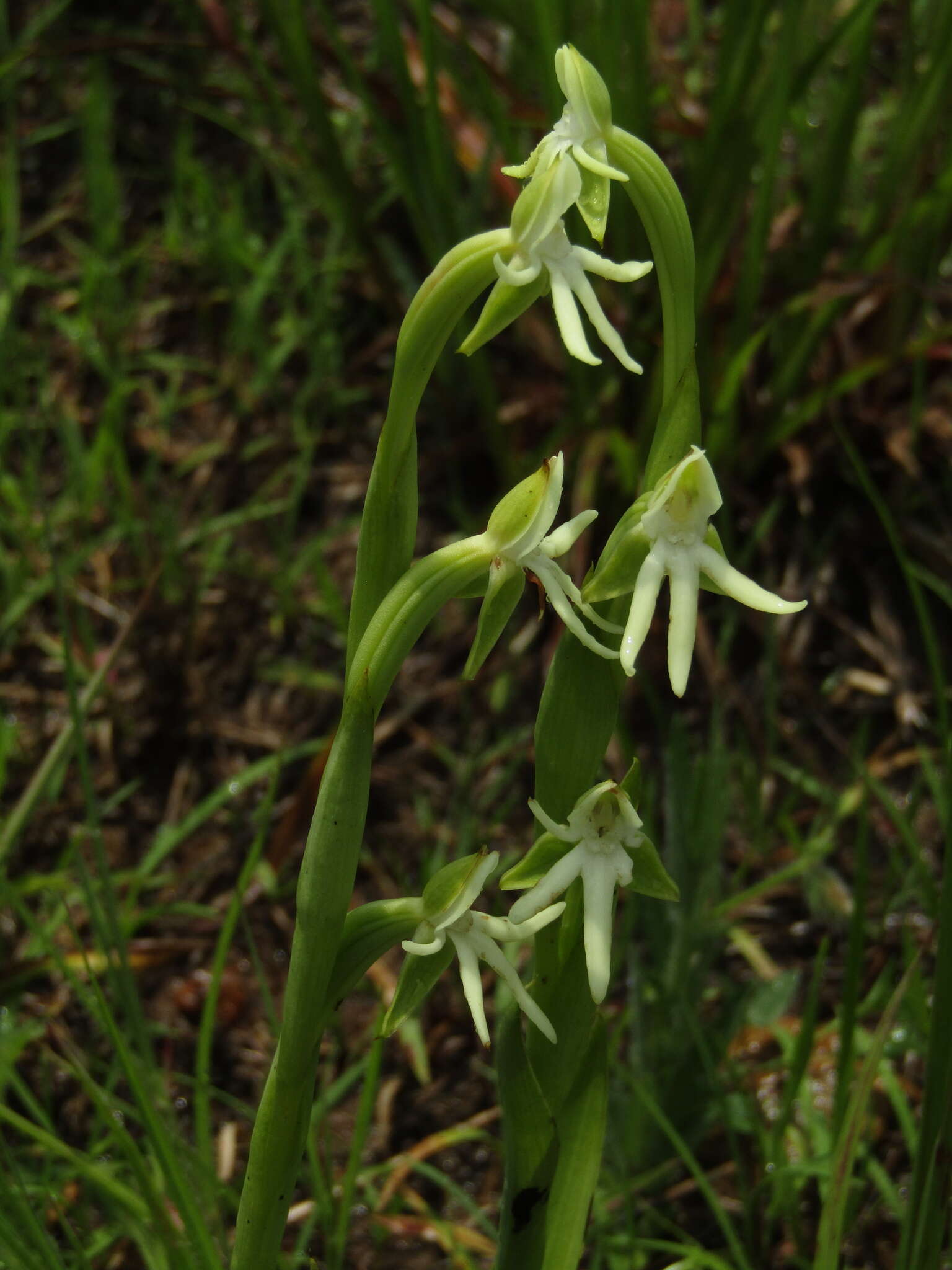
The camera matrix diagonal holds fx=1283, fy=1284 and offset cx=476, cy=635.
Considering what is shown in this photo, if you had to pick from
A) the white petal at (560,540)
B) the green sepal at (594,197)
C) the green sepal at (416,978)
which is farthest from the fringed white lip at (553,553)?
the green sepal at (416,978)

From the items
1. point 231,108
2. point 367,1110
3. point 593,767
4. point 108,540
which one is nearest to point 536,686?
point 108,540

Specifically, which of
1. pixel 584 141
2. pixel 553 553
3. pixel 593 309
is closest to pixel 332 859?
pixel 553 553

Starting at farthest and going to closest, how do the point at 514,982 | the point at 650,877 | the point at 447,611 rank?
the point at 447,611 < the point at 650,877 < the point at 514,982

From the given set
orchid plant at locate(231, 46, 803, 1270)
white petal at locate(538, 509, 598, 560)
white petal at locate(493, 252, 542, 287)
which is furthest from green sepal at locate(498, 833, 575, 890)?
white petal at locate(493, 252, 542, 287)

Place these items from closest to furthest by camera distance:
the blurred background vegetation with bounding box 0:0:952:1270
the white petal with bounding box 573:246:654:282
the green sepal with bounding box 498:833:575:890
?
the white petal with bounding box 573:246:654:282 → the green sepal with bounding box 498:833:575:890 → the blurred background vegetation with bounding box 0:0:952:1270

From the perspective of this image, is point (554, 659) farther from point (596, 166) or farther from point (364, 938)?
point (596, 166)

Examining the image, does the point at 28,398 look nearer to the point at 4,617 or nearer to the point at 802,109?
the point at 4,617

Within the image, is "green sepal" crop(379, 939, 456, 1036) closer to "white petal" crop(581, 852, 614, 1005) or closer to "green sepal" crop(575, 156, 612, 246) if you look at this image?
"white petal" crop(581, 852, 614, 1005)
